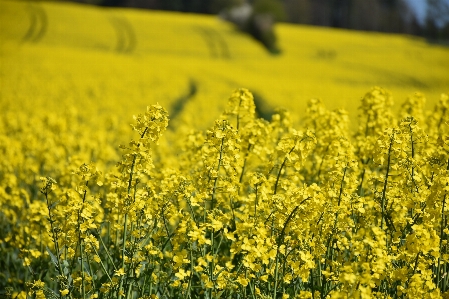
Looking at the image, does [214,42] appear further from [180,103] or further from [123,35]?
[180,103]

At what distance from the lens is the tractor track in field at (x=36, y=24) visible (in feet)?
98.8

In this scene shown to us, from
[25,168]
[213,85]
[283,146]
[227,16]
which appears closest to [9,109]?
[25,168]

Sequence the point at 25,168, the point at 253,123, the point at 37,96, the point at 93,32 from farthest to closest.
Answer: the point at 93,32, the point at 37,96, the point at 25,168, the point at 253,123

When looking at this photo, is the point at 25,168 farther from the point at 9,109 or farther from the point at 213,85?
the point at 213,85

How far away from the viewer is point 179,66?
2438 centimetres

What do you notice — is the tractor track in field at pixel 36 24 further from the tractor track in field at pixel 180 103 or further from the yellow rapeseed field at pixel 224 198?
the yellow rapeseed field at pixel 224 198

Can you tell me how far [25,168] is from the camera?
19.6 feet

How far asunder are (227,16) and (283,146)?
44844mm

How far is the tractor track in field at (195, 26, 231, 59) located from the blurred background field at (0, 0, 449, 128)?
74 millimetres

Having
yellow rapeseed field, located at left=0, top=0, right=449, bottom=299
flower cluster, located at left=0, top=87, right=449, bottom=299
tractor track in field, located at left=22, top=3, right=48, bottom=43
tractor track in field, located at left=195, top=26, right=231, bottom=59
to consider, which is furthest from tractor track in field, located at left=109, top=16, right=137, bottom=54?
flower cluster, located at left=0, top=87, right=449, bottom=299

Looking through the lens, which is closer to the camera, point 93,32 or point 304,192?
point 304,192

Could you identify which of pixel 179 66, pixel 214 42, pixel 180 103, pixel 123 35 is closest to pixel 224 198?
pixel 180 103

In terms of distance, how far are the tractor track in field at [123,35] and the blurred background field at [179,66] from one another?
8 cm

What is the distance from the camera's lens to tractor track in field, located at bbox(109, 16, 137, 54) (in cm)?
3192
